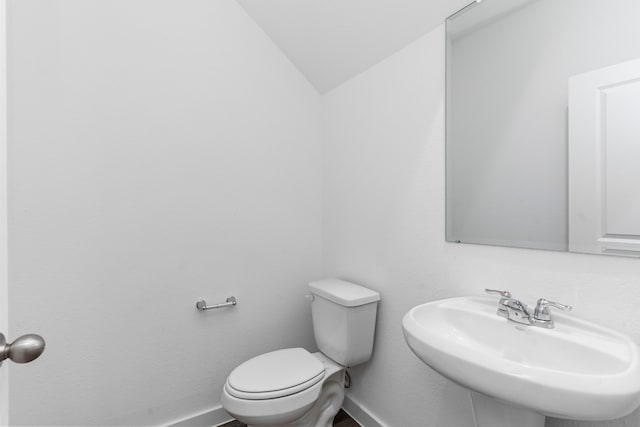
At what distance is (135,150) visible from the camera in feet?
4.64

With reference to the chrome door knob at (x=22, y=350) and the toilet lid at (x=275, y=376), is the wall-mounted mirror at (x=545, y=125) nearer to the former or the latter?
the toilet lid at (x=275, y=376)

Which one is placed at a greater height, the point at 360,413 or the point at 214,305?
the point at 214,305

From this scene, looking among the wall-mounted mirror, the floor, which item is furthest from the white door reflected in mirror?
the floor

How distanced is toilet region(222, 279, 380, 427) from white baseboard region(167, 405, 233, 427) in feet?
1.38

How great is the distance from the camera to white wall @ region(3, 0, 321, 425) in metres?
1.23

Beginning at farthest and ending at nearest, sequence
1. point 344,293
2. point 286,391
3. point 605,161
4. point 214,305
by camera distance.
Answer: point 214,305, point 344,293, point 286,391, point 605,161

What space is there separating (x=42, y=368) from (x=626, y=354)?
75.6 inches

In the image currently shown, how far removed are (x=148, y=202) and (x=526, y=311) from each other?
5.10 ft

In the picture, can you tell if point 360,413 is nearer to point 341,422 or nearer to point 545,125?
point 341,422

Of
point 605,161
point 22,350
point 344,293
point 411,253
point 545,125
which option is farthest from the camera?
point 344,293

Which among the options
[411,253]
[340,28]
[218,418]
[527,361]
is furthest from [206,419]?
[340,28]

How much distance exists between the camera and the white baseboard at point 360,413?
1514 millimetres

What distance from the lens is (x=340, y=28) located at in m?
1.50

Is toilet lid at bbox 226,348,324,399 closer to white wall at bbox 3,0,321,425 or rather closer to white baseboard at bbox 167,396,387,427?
white wall at bbox 3,0,321,425
